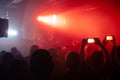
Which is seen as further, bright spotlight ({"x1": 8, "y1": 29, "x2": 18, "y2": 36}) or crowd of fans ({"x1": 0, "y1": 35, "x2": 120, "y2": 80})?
bright spotlight ({"x1": 8, "y1": 29, "x2": 18, "y2": 36})

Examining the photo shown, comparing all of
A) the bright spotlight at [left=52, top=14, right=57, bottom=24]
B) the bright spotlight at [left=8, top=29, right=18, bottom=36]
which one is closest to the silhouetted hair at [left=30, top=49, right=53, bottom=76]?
the bright spotlight at [left=52, top=14, right=57, bottom=24]

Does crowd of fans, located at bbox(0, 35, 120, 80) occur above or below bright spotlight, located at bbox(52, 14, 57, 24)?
below

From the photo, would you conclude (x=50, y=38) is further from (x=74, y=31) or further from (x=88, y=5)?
(x=88, y=5)

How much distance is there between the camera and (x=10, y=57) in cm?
532

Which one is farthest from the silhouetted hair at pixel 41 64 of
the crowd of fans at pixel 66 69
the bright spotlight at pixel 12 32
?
the bright spotlight at pixel 12 32

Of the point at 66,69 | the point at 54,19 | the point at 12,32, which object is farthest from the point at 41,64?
the point at 12,32

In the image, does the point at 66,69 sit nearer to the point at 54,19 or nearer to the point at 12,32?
the point at 54,19

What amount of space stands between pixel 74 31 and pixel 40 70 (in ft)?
26.1

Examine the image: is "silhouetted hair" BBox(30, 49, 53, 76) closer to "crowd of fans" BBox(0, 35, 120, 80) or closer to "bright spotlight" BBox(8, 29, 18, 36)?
"crowd of fans" BBox(0, 35, 120, 80)

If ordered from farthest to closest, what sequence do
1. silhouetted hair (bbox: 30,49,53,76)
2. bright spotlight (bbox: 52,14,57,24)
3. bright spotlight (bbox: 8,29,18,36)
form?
bright spotlight (bbox: 8,29,18,36), bright spotlight (bbox: 52,14,57,24), silhouetted hair (bbox: 30,49,53,76)

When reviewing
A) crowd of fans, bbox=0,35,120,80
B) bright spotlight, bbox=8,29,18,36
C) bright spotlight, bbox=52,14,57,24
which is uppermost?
bright spotlight, bbox=52,14,57,24

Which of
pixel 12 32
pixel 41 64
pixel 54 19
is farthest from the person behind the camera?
pixel 12 32

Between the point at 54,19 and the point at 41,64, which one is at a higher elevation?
the point at 54,19

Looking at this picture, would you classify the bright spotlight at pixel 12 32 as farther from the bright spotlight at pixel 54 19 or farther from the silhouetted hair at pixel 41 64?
the silhouetted hair at pixel 41 64
